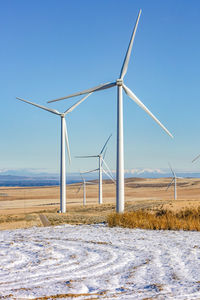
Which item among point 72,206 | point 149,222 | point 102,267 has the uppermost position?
point 149,222

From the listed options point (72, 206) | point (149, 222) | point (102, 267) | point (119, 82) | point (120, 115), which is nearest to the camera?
point (102, 267)

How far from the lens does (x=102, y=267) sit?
27.4 feet

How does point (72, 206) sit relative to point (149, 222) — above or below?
below

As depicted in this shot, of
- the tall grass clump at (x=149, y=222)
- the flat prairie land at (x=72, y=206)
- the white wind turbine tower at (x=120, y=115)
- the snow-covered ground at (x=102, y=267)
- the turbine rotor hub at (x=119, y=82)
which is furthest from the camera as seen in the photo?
the flat prairie land at (x=72, y=206)

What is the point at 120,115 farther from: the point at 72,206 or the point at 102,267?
the point at 72,206

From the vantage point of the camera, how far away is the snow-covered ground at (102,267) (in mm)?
6473

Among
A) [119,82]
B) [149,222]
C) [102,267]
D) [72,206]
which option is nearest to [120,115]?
[119,82]

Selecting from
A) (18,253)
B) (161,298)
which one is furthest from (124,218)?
(161,298)

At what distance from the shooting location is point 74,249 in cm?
1100

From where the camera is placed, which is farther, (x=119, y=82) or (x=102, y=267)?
(x=119, y=82)

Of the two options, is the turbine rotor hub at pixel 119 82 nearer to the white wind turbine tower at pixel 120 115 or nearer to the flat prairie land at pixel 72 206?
the white wind turbine tower at pixel 120 115

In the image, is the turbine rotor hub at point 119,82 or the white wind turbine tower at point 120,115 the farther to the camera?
the turbine rotor hub at point 119,82

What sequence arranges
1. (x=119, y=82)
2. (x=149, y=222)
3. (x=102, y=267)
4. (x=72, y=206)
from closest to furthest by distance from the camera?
(x=102, y=267)
(x=149, y=222)
(x=119, y=82)
(x=72, y=206)

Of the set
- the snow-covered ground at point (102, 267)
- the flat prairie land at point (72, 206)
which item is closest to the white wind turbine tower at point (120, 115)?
the flat prairie land at point (72, 206)
